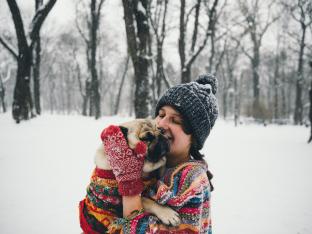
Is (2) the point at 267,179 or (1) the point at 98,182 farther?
(2) the point at 267,179

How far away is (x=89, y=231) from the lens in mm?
Result: 1521

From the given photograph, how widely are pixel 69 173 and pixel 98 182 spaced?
169 inches

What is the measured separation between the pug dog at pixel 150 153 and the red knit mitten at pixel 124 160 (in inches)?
2.2

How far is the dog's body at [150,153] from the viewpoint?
141 centimetres

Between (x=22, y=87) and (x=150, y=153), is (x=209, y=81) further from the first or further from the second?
(x=22, y=87)

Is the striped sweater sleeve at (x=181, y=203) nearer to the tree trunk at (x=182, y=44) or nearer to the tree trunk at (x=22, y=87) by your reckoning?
the tree trunk at (x=22, y=87)

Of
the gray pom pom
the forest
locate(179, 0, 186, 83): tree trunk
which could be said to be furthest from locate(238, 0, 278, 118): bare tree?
the gray pom pom

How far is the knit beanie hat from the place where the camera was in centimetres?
165

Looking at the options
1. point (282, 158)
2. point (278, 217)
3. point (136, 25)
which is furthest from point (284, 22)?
point (278, 217)

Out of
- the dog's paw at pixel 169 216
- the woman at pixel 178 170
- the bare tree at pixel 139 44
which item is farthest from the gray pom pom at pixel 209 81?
the bare tree at pixel 139 44

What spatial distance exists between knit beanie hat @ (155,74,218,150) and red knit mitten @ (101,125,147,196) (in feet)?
1.35

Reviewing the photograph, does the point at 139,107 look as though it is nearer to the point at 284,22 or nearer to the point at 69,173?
the point at 69,173

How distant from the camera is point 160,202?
4.66 feet

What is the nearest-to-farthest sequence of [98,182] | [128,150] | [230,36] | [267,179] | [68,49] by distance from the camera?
[128,150] < [98,182] < [267,179] < [230,36] < [68,49]
